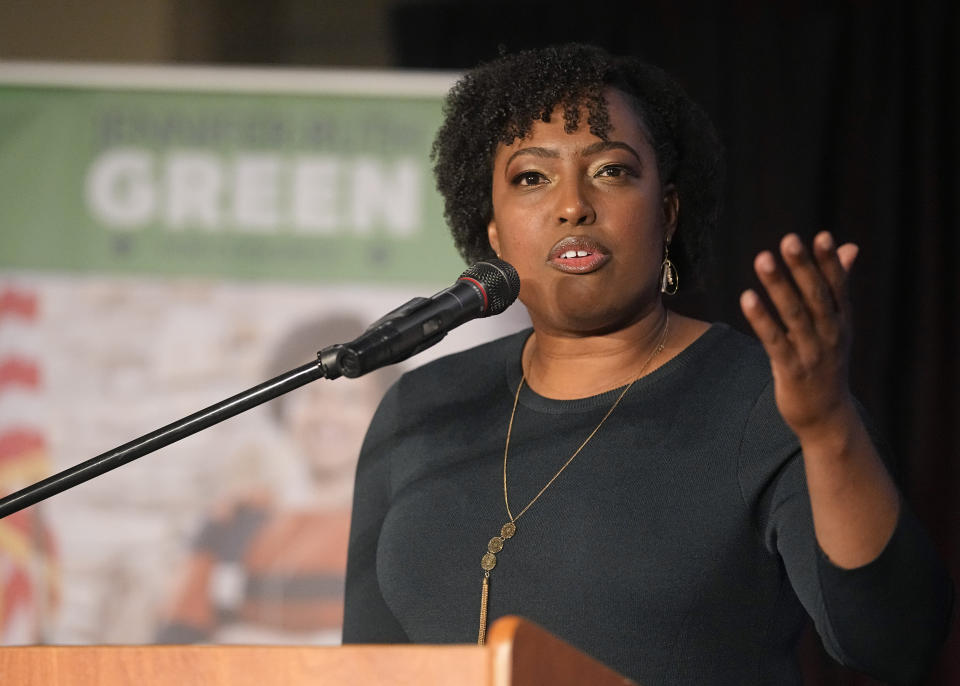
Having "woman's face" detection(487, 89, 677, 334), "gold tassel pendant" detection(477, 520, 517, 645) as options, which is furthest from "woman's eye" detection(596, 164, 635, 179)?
"gold tassel pendant" detection(477, 520, 517, 645)

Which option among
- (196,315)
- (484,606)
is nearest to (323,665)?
(484,606)

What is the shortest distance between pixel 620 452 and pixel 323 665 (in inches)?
31.1

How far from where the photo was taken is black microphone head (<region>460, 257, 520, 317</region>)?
1.39 m

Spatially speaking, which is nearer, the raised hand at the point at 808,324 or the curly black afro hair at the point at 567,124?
the raised hand at the point at 808,324

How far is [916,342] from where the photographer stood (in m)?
3.39

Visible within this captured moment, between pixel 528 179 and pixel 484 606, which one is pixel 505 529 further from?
pixel 528 179

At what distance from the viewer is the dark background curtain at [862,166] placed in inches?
133

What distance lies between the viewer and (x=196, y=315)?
305 centimetres

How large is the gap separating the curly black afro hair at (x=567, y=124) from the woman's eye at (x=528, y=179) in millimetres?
70

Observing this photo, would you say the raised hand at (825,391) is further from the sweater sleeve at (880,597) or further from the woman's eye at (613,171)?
the woman's eye at (613,171)

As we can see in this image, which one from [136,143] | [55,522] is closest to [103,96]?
[136,143]

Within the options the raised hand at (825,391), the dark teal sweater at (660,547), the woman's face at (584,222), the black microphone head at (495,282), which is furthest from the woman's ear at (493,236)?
the raised hand at (825,391)

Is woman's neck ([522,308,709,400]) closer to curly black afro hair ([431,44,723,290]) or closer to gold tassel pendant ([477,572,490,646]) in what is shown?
curly black afro hair ([431,44,723,290])

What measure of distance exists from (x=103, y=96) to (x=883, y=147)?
2313 millimetres
